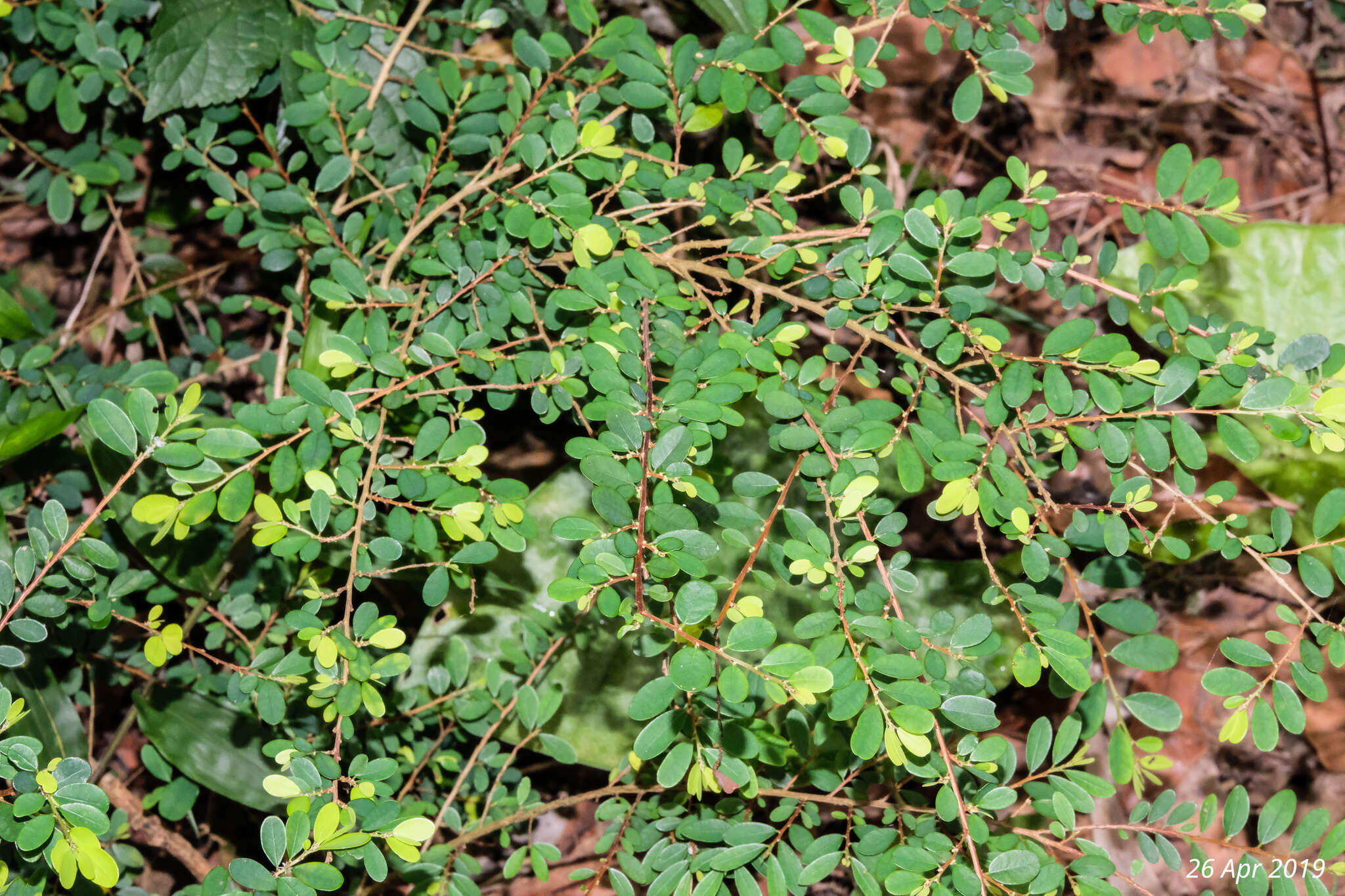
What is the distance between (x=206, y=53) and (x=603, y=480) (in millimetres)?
889

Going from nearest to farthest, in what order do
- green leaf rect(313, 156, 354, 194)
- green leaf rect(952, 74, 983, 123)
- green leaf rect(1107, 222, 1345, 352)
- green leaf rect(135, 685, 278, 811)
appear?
green leaf rect(952, 74, 983, 123) → green leaf rect(313, 156, 354, 194) → green leaf rect(135, 685, 278, 811) → green leaf rect(1107, 222, 1345, 352)

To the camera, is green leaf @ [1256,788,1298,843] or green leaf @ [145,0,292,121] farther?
green leaf @ [145,0,292,121]

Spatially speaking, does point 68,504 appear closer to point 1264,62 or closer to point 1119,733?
point 1119,733

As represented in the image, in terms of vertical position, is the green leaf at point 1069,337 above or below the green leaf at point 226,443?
above

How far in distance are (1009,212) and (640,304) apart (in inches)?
15.6

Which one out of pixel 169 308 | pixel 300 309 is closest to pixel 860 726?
pixel 300 309

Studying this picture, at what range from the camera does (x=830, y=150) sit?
3.30 feet

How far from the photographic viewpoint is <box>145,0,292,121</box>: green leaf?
45.6 inches

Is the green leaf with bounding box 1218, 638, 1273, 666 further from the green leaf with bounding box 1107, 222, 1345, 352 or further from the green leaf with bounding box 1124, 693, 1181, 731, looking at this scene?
the green leaf with bounding box 1107, 222, 1345, 352

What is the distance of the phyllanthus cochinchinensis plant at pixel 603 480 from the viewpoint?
761 mm

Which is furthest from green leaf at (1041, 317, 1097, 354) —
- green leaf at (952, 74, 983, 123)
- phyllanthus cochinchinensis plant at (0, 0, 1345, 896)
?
green leaf at (952, 74, 983, 123)

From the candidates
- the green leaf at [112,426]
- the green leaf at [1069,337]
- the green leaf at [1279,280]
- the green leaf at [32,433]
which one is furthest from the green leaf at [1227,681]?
the green leaf at [32,433]

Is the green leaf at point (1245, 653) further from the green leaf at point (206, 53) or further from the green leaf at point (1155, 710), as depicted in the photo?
the green leaf at point (206, 53)

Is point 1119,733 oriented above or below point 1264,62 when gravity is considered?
below
